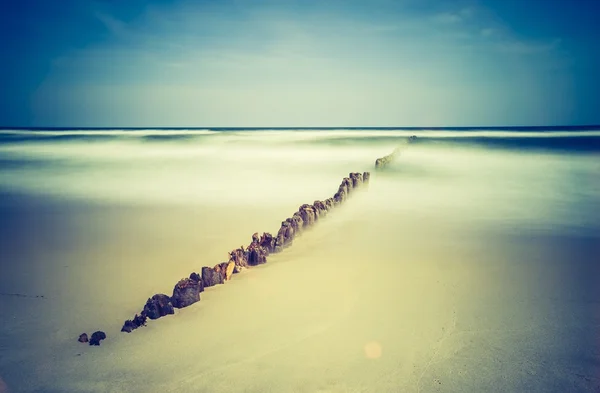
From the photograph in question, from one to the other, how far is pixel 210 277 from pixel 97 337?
109cm

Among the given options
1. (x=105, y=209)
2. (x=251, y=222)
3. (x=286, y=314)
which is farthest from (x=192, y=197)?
(x=286, y=314)

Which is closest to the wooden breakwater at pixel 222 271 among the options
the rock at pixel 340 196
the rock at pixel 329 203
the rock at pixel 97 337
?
the rock at pixel 97 337

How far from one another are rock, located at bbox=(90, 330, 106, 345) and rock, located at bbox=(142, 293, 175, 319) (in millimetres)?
307

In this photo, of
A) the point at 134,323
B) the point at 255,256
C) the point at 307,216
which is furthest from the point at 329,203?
the point at 134,323

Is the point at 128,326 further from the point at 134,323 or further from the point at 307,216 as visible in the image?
the point at 307,216

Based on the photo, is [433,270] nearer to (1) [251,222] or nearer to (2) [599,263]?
(2) [599,263]

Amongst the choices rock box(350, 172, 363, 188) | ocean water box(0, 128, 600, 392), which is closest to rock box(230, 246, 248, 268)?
ocean water box(0, 128, 600, 392)

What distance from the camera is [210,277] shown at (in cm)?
367

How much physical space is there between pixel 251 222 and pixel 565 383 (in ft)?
15.1

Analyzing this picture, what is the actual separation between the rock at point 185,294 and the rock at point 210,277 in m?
0.32

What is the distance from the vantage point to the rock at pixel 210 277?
12.0 ft

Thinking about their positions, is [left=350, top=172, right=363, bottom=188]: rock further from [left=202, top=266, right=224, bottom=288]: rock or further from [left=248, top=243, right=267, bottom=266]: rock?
[left=202, top=266, right=224, bottom=288]: rock

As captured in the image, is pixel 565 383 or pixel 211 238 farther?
pixel 211 238

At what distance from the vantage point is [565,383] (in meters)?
2.30
